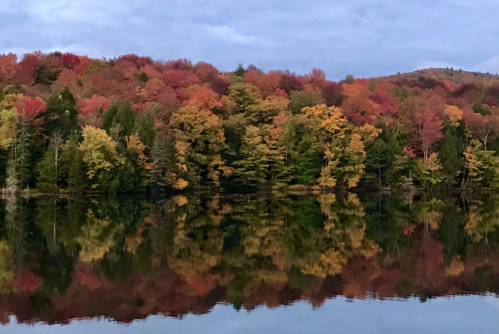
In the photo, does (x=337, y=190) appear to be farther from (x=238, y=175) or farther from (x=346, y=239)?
(x=346, y=239)

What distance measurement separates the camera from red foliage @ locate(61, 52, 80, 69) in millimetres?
68812

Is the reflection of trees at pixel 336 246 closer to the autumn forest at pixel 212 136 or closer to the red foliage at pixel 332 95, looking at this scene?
the autumn forest at pixel 212 136

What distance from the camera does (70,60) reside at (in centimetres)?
6969

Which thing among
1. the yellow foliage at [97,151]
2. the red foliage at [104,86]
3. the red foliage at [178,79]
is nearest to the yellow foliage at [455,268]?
the yellow foliage at [97,151]

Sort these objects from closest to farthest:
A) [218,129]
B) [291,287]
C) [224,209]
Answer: [291,287] < [224,209] < [218,129]

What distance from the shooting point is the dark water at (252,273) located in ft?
35.9

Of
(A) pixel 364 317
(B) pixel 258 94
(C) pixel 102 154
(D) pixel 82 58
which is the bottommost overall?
(A) pixel 364 317

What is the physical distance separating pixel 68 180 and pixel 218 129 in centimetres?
1440

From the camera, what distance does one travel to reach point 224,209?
31000mm

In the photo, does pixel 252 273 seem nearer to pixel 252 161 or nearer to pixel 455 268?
pixel 455 268

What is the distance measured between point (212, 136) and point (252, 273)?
1367 inches

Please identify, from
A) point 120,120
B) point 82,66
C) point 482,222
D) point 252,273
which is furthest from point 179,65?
point 252,273

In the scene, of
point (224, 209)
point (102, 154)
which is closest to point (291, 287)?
point (224, 209)

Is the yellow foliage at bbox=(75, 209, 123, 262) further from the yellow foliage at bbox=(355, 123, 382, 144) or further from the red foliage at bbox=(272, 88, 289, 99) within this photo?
the red foliage at bbox=(272, 88, 289, 99)
